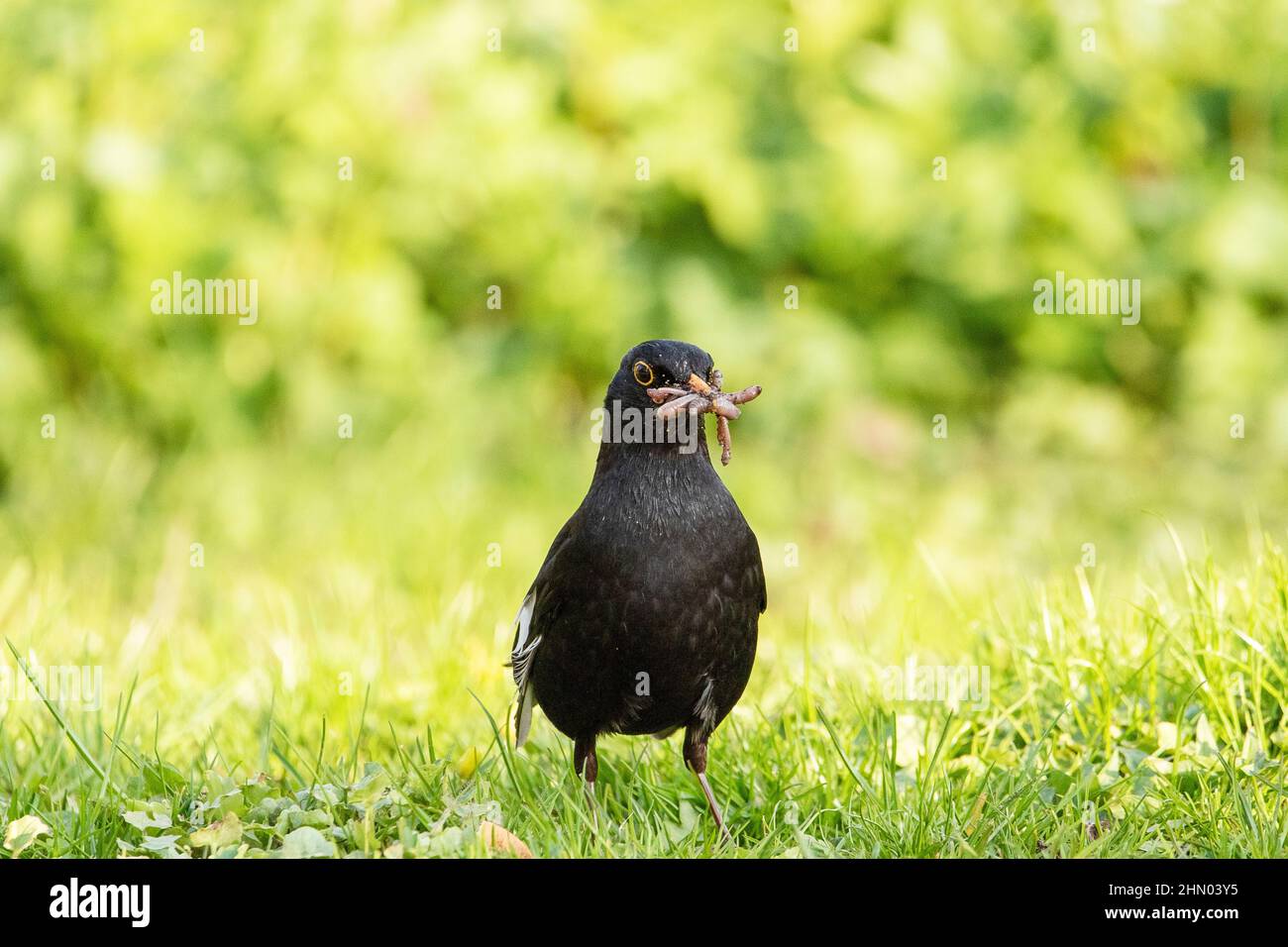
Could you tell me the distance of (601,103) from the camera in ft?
18.2

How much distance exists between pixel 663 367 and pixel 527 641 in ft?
2.06

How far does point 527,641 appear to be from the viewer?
2832 mm

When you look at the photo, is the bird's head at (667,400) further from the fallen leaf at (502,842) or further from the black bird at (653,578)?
the fallen leaf at (502,842)

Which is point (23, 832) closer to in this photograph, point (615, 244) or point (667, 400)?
point (667, 400)

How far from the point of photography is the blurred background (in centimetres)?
537

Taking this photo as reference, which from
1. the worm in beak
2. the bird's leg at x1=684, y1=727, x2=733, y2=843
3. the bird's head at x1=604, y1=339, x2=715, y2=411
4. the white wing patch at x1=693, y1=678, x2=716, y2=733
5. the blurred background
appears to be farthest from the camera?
the blurred background

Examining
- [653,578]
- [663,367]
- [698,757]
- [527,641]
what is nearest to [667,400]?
[663,367]

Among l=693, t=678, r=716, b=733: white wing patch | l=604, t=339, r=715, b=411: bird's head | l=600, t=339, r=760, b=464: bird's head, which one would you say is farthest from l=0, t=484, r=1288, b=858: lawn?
l=604, t=339, r=715, b=411: bird's head

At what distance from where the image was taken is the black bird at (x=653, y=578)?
2584 mm

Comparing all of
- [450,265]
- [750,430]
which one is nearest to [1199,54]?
[750,430]

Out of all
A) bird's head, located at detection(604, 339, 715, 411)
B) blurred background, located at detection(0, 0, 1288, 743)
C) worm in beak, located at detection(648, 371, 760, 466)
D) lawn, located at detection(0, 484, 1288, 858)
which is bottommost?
lawn, located at detection(0, 484, 1288, 858)

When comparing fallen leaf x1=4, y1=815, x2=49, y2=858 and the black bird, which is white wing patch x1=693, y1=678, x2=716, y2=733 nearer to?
the black bird

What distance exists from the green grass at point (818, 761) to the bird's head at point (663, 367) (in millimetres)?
735

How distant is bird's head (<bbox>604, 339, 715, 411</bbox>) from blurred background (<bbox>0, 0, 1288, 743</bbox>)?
2536 millimetres
